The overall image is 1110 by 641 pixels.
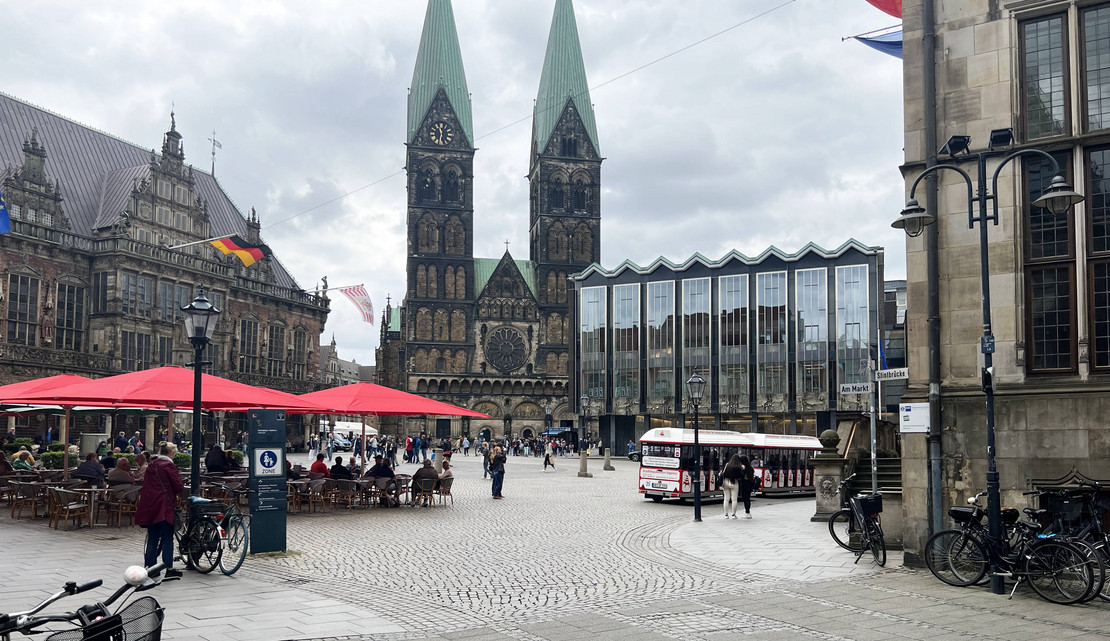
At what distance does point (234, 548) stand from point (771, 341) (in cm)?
6353

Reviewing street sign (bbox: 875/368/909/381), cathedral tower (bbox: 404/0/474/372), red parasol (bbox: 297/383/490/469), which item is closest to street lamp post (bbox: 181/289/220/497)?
red parasol (bbox: 297/383/490/469)

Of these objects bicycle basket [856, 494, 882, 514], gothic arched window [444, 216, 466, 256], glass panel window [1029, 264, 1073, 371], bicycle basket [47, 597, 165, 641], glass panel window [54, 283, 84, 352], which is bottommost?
bicycle basket [856, 494, 882, 514]

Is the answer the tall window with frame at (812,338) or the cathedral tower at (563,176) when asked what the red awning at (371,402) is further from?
the cathedral tower at (563,176)

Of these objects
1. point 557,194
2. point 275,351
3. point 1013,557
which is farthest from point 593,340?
point 1013,557

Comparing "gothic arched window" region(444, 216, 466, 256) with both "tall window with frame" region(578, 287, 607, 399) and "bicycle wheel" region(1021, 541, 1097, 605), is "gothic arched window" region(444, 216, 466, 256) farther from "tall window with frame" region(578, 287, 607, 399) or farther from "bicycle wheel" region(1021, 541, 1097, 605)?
"bicycle wheel" region(1021, 541, 1097, 605)

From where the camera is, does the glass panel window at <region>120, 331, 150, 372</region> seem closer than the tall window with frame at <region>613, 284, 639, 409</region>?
Yes

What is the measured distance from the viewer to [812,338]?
71625mm

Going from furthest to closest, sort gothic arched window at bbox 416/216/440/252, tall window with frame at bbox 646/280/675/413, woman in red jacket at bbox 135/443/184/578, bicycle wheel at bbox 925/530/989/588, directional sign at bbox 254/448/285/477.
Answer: gothic arched window at bbox 416/216/440/252
tall window with frame at bbox 646/280/675/413
directional sign at bbox 254/448/285/477
woman in red jacket at bbox 135/443/184/578
bicycle wheel at bbox 925/530/989/588

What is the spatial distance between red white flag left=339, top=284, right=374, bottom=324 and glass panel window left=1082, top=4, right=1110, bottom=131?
46553 mm

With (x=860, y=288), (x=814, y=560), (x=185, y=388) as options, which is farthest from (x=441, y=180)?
(x=814, y=560)

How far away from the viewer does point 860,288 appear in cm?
7012

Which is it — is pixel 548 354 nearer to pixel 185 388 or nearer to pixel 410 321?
pixel 410 321

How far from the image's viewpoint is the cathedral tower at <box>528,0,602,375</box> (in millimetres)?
107562

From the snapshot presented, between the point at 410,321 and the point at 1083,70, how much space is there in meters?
92.6
